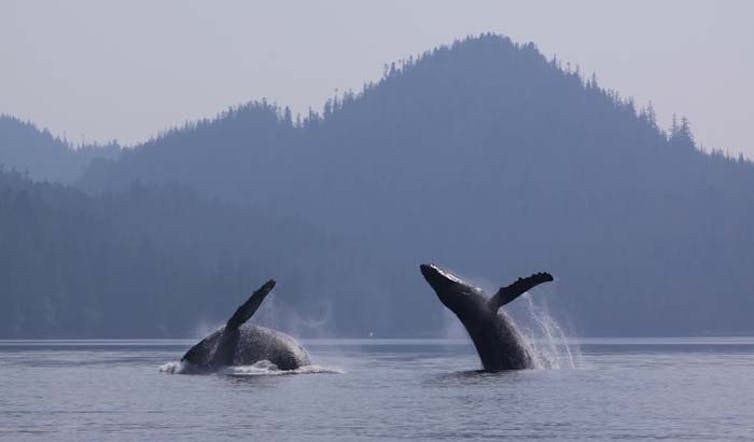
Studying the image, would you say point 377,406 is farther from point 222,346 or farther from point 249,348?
point 222,346

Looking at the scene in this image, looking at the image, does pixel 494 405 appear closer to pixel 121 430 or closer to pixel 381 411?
pixel 381 411

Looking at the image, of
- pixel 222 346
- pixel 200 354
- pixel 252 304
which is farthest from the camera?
pixel 200 354

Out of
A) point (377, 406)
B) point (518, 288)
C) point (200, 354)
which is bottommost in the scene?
point (377, 406)

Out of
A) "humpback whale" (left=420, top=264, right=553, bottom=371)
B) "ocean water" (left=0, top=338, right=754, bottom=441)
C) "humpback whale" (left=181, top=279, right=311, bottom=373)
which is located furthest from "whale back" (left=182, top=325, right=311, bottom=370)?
"humpback whale" (left=420, top=264, right=553, bottom=371)

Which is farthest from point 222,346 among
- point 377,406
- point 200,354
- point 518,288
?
point 518,288

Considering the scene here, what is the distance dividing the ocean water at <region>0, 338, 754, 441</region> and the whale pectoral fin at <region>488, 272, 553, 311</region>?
358 cm

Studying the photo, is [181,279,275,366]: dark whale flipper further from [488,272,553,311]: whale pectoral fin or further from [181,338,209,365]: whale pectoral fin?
[488,272,553,311]: whale pectoral fin

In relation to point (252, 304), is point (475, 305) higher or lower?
lower

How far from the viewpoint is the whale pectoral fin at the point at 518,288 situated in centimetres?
5794

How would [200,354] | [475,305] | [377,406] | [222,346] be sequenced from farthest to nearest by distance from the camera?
[200,354] < [222,346] < [475,305] < [377,406]

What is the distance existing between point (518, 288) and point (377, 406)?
24.5 ft

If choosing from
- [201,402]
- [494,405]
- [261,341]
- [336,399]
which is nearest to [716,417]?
[494,405]

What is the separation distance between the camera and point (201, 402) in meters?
57.8

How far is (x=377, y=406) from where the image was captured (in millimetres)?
57062
